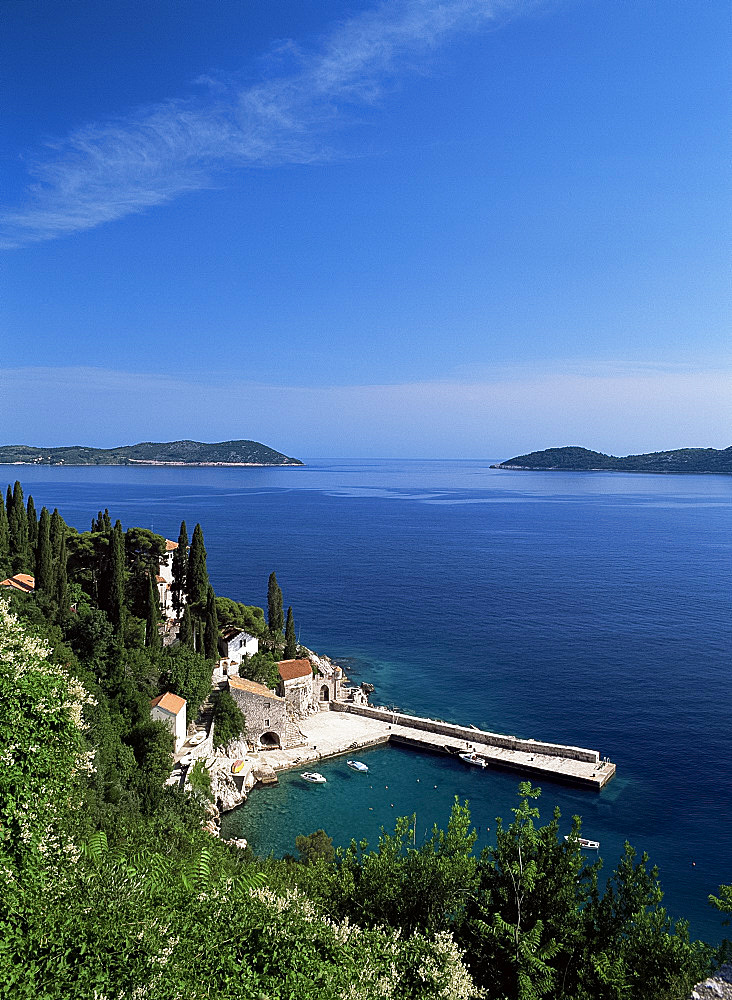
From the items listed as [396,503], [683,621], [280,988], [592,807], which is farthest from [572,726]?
[396,503]

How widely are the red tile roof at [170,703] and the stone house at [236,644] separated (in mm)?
9259

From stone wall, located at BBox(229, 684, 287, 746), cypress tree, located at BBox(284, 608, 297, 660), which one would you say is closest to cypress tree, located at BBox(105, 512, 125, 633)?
stone wall, located at BBox(229, 684, 287, 746)

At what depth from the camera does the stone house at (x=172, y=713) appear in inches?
1126

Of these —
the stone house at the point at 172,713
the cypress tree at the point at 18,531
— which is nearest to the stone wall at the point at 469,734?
the stone house at the point at 172,713

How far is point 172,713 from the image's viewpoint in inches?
1131

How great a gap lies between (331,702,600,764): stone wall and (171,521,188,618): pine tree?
12.5m

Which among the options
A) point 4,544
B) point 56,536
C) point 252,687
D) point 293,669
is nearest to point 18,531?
point 4,544

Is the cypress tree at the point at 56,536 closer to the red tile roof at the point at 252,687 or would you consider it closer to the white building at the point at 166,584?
the white building at the point at 166,584

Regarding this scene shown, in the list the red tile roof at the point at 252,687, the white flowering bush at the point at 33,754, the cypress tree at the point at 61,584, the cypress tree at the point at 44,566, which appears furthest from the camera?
the red tile roof at the point at 252,687

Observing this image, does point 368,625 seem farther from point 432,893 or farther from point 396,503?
point 396,503

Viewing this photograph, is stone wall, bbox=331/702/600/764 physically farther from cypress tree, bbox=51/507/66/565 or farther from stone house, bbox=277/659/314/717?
cypress tree, bbox=51/507/66/565

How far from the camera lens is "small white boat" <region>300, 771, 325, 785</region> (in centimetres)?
3231

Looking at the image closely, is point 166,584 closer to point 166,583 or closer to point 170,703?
point 166,583

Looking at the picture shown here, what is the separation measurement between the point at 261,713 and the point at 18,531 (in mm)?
20648
